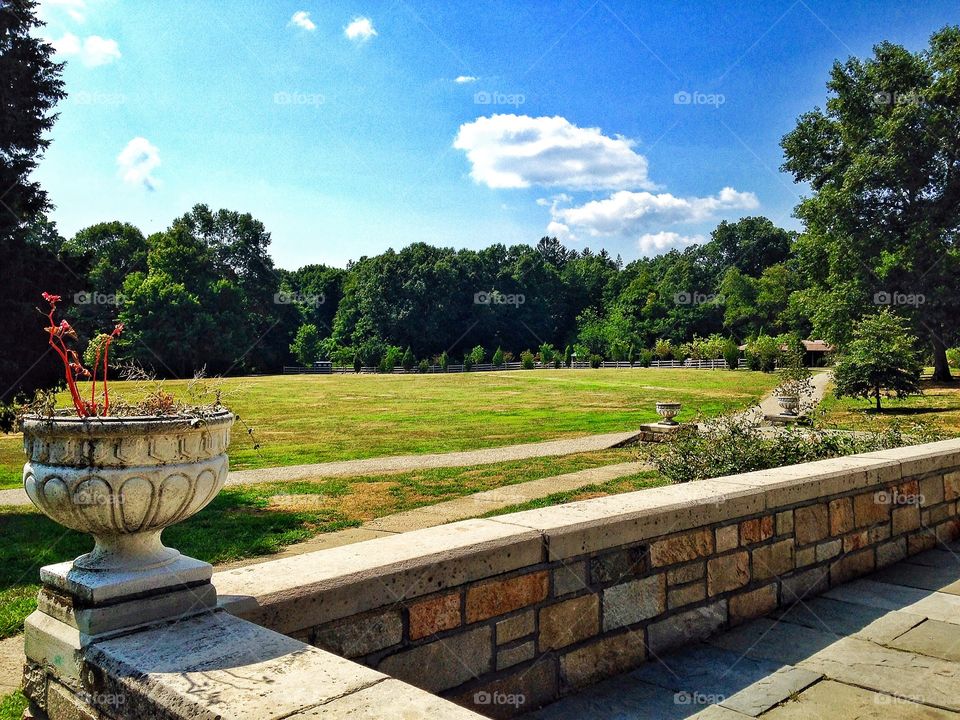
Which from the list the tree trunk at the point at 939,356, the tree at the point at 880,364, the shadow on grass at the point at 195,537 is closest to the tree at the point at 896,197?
the tree trunk at the point at 939,356

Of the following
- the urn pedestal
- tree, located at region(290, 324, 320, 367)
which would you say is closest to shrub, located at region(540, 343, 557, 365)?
tree, located at region(290, 324, 320, 367)

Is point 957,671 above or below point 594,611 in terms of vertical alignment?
below

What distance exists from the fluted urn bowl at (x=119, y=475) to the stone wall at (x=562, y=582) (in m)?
0.40

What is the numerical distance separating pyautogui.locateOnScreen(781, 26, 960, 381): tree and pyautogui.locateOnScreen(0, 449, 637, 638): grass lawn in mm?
22060

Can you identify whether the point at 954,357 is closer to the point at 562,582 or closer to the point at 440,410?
the point at 440,410

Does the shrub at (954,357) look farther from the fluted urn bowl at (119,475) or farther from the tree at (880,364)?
the fluted urn bowl at (119,475)

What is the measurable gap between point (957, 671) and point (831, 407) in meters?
20.4

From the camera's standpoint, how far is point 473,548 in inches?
121

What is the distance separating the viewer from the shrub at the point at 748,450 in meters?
7.91

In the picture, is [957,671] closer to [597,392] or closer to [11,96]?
[11,96]

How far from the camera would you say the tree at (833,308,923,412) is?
1994 centimetres

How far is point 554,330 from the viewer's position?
227 feet

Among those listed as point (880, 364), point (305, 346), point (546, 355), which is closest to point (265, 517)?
point (880, 364)

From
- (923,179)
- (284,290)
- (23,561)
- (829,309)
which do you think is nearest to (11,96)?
(23,561)
